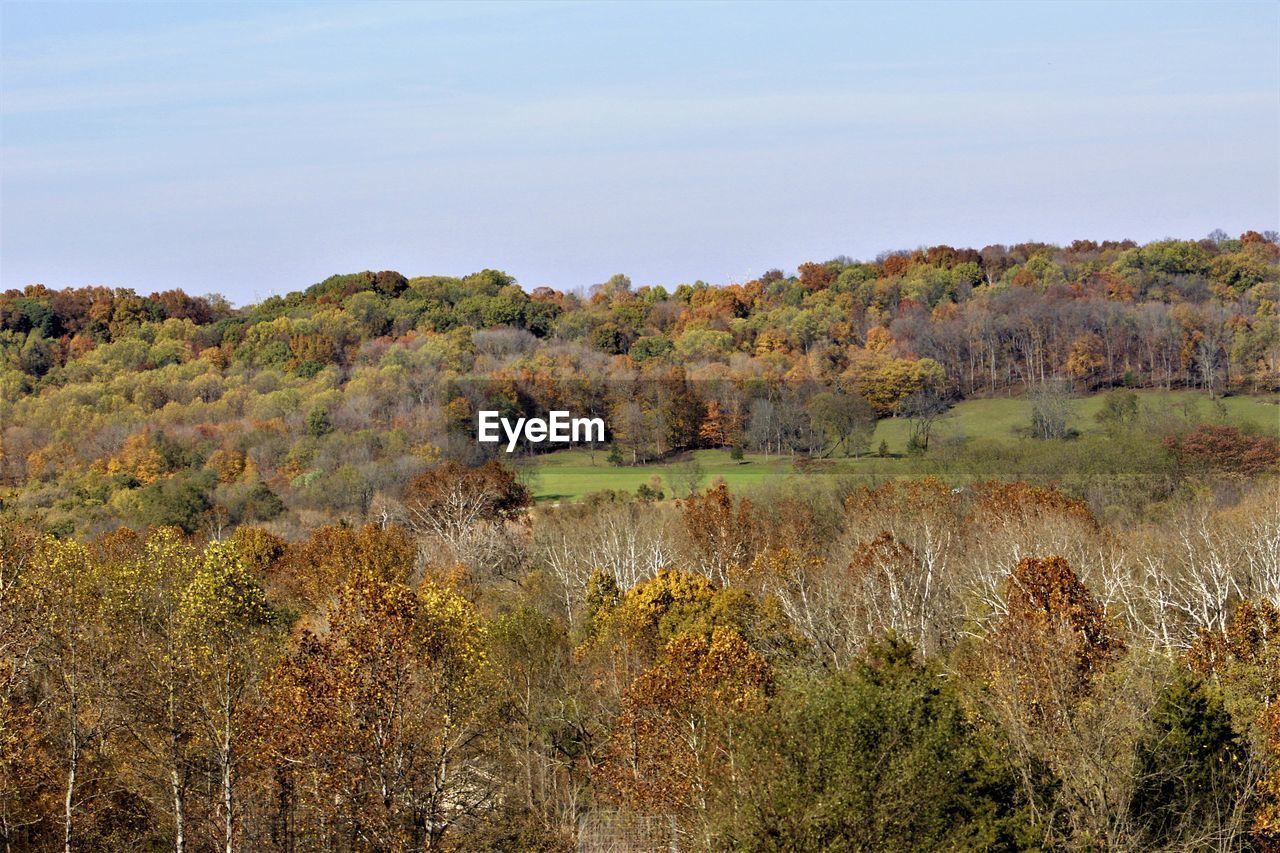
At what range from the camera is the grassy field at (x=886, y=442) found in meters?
98.2

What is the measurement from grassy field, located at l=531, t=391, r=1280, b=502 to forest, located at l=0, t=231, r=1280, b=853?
81 centimetres

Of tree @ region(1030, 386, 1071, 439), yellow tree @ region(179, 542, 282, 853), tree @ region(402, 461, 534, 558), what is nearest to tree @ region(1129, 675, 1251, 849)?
yellow tree @ region(179, 542, 282, 853)

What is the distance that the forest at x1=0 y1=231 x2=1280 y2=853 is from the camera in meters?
28.9

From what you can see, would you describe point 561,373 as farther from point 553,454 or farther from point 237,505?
point 237,505

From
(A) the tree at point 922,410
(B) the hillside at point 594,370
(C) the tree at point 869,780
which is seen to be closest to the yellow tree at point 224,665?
(C) the tree at point 869,780

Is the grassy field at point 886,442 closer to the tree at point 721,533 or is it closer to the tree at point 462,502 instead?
the tree at point 462,502

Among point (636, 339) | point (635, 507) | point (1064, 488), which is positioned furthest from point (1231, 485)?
point (636, 339)

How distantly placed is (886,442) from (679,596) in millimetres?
54377

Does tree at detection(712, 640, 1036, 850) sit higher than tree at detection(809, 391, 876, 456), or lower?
lower

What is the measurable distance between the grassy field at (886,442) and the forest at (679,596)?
81 cm

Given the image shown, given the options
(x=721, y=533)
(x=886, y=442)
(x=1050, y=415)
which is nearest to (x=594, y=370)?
(x=886, y=442)

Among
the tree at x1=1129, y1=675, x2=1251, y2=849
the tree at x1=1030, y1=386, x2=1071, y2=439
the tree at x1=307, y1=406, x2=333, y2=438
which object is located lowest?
the tree at x1=1129, y1=675, x2=1251, y2=849

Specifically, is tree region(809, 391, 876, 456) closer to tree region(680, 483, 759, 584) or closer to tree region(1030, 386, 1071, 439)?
tree region(1030, 386, 1071, 439)

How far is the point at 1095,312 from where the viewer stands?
123 meters
